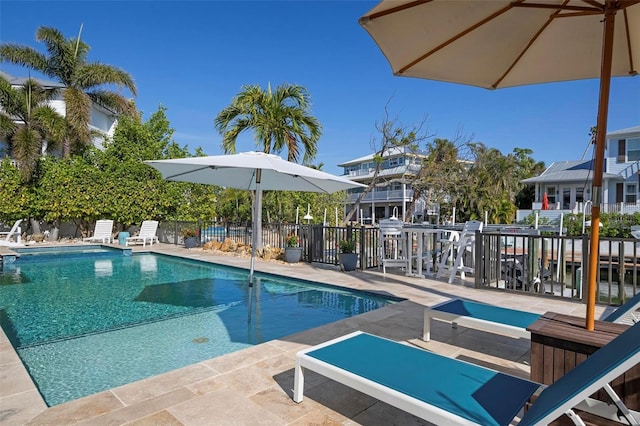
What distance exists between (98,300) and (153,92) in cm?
1493

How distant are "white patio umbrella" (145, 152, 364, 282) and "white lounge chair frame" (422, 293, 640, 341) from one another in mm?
2733

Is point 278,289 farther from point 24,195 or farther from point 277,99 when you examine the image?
point 24,195

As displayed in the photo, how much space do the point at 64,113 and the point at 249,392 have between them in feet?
68.5

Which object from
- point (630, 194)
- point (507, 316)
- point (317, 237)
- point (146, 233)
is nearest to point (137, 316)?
point (507, 316)

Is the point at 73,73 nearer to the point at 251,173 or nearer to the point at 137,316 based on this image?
the point at 251,173

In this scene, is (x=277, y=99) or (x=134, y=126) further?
(x=134, y=126)

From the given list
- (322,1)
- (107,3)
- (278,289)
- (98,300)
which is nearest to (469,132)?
(322,1)

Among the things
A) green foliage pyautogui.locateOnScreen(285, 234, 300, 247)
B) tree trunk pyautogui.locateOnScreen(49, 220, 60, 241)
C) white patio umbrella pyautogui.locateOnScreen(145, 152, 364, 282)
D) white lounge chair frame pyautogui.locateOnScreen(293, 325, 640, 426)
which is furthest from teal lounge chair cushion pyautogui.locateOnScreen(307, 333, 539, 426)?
tree trunk pyautogui.locateOnScreen(49, 220, 60, 241)

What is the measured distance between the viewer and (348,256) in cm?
853

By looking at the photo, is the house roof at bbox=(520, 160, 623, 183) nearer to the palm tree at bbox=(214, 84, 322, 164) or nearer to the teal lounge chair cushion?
the palm tree at bbox=(214, 84, 322, 164)

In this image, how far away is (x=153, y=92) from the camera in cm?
1836

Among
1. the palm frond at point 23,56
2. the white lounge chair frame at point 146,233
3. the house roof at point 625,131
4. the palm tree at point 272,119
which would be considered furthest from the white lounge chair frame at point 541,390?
the house roof at point 625,131

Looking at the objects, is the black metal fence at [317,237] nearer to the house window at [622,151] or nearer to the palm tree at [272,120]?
the palm tree at [272,120]

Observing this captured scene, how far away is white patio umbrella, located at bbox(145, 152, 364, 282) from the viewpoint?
541 cm
